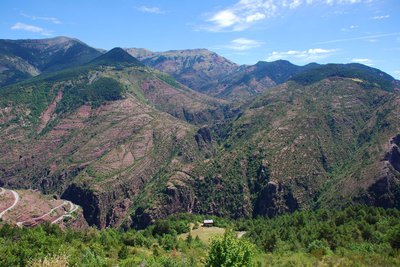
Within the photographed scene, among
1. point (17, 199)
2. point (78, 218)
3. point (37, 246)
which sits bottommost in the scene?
point (78, 218)

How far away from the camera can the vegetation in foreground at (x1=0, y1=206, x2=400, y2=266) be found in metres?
53.0

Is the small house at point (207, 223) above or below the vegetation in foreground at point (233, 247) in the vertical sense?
below

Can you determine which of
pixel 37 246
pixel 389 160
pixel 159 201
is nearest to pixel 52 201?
pixel 159 201

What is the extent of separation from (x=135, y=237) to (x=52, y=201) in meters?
115

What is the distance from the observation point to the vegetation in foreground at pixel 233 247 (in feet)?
174

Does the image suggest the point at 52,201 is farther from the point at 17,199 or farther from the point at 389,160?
the point at 389,160

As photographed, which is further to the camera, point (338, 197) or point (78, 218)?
point (78, 218)

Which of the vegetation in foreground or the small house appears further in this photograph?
the small house

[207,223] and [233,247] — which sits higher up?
[233,247]

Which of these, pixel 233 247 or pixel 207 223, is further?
pixel 207 223

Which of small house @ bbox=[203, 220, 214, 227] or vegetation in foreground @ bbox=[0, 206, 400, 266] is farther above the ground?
vegetation in foreground @ bbox=[0, 206, 400, 266]

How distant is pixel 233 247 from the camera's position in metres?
48.3

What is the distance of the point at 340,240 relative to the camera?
8144 centimetres

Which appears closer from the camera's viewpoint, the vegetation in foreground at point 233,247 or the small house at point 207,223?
the vegetation in foreground at point 233,247
